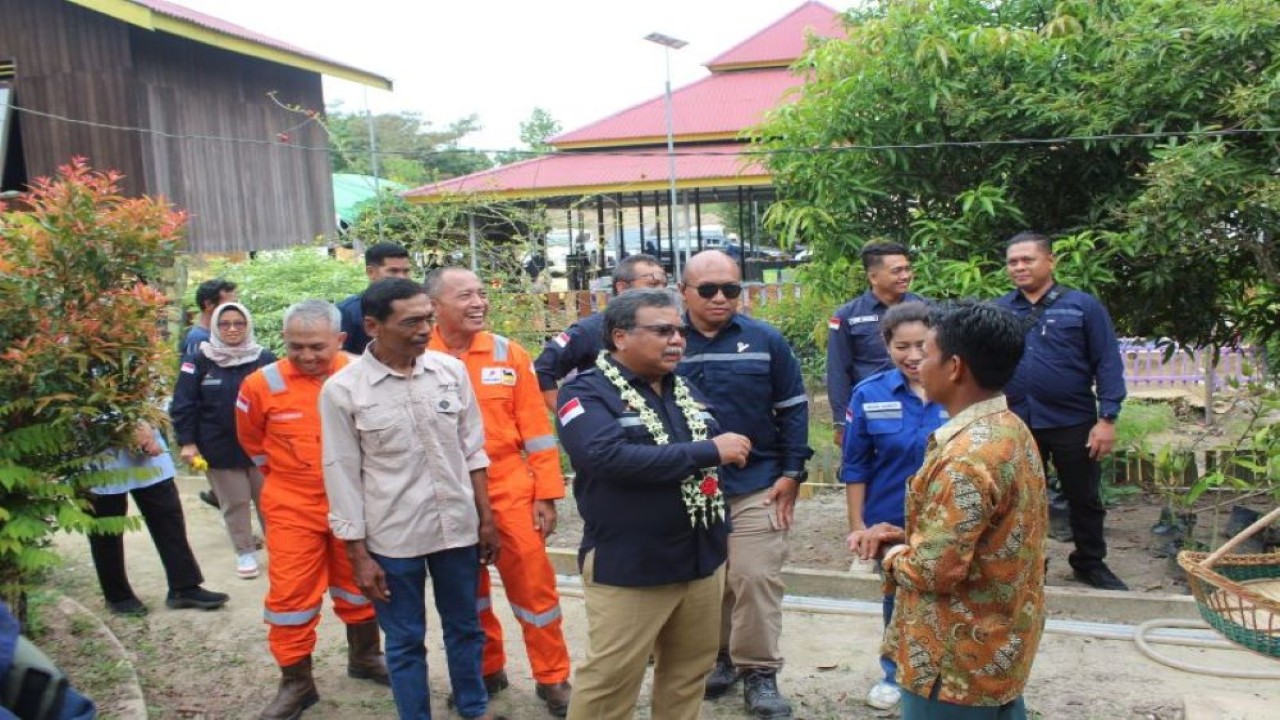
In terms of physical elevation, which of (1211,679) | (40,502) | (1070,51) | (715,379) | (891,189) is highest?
(1070,51)

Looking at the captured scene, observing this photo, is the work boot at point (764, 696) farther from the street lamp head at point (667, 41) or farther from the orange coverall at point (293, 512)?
the street lamp head at point (667, 41)

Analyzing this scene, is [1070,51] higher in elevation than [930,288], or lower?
higher

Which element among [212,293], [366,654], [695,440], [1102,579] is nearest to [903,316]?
[695,440]

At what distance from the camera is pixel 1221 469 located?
7.49 metres

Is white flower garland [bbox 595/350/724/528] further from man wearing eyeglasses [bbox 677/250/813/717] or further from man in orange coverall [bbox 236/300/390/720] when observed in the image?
man in orange coverall [bbox 236/300/390/720]

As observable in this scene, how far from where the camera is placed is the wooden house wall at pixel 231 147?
1431cm

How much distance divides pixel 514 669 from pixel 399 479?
156 cm

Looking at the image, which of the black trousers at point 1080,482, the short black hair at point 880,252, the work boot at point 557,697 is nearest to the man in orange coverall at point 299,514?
the work boot at point 557,697

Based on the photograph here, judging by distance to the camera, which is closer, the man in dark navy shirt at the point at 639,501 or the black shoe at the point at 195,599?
the man in dark navy shirt at the point at 639,501

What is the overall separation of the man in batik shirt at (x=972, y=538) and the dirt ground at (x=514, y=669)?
1787 millimetres

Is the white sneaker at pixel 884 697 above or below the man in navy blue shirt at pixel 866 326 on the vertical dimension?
below

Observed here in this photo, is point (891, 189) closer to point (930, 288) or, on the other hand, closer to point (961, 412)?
point (930, 288)

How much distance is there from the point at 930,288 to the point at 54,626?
512 cm

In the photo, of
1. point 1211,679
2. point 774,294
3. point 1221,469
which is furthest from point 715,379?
point 774,294
